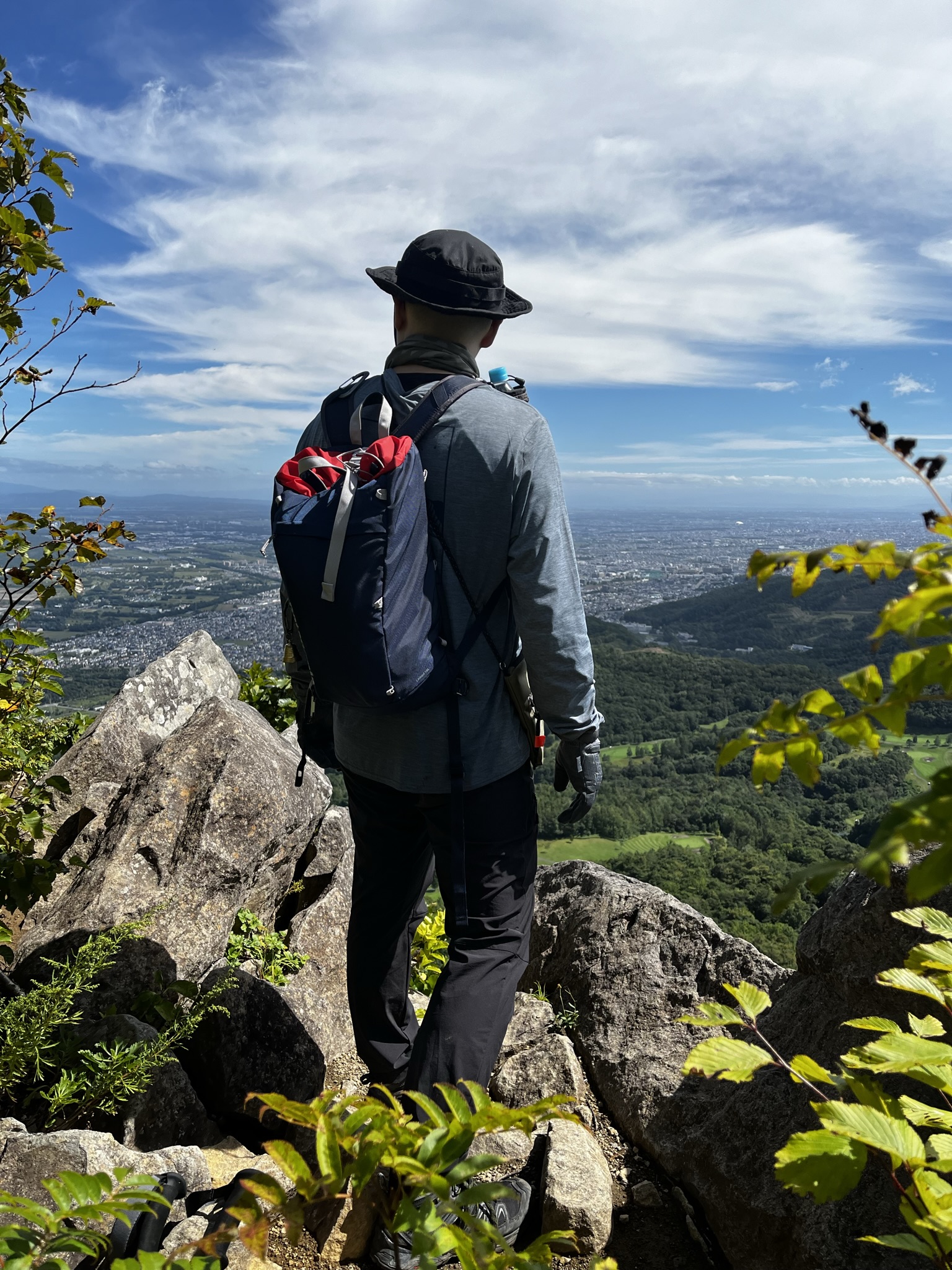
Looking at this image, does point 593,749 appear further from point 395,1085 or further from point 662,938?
point 662,938

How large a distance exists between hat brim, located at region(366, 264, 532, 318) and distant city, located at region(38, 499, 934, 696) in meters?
20.9

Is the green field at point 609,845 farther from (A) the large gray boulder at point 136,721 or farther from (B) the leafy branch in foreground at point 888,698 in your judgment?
(B) the leafy branch in foreground at point 888,698

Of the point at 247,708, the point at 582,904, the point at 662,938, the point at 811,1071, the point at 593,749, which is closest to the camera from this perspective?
the point at 811,1071

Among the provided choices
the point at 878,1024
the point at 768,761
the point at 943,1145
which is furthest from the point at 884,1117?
the point at 768,761

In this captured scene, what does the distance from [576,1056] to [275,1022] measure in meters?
1.56

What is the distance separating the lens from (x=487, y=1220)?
254 cm

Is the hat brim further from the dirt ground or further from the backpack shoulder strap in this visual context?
the dirt ground

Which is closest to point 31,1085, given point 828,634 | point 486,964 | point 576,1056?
point 486,964

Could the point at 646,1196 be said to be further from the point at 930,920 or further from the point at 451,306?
the point at 451,306

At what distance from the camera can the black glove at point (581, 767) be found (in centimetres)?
290

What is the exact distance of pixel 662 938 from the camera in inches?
175

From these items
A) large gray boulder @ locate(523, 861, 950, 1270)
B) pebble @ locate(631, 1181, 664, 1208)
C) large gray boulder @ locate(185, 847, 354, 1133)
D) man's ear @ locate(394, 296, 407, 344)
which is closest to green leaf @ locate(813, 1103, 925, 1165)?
large gray boulder @ locate(523, 861, 950, 1270)

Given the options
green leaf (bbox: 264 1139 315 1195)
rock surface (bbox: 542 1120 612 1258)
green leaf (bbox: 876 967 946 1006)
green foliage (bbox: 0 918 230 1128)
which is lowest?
rock surface (bbox: 542 1120 612 1258)

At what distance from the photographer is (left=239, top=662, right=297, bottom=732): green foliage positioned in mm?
7883
